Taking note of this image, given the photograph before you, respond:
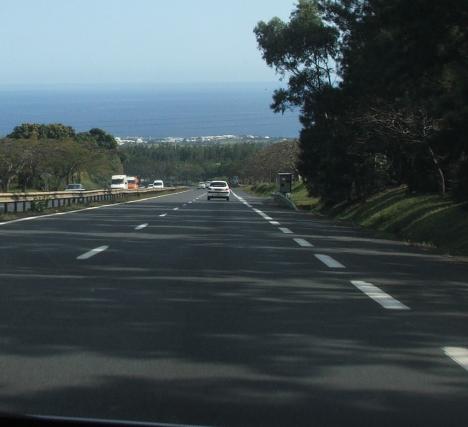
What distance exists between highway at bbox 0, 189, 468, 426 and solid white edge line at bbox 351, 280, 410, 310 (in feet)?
0.06

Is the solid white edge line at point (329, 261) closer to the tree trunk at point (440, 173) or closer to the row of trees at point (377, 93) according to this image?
the row of trees at point (377, 93)

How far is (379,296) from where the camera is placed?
10680 mm

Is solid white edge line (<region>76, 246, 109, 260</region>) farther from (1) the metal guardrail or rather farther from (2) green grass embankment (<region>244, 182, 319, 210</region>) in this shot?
(2) green grass embankment (<region>244, 182, 319, 210</region>)

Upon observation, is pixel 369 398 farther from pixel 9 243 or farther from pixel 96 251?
pixel 9 243

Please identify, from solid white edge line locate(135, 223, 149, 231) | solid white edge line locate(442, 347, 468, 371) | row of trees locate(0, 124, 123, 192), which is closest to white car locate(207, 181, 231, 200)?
row of trees locate(0, 124, 123, 192)

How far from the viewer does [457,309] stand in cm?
982

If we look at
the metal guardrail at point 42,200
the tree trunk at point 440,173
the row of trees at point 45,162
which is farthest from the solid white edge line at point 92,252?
the row of trees at point 45,162

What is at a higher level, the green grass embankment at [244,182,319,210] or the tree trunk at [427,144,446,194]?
the tree trunk at [427,144,446,194]

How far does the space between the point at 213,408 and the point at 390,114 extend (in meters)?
25.7

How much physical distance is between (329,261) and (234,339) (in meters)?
7.22

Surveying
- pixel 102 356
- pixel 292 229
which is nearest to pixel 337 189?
pixel 292 229

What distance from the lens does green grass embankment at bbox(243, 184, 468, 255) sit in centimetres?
2133

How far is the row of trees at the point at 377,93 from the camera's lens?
18.3 metres

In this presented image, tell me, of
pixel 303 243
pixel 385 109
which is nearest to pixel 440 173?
pixel 385 109
